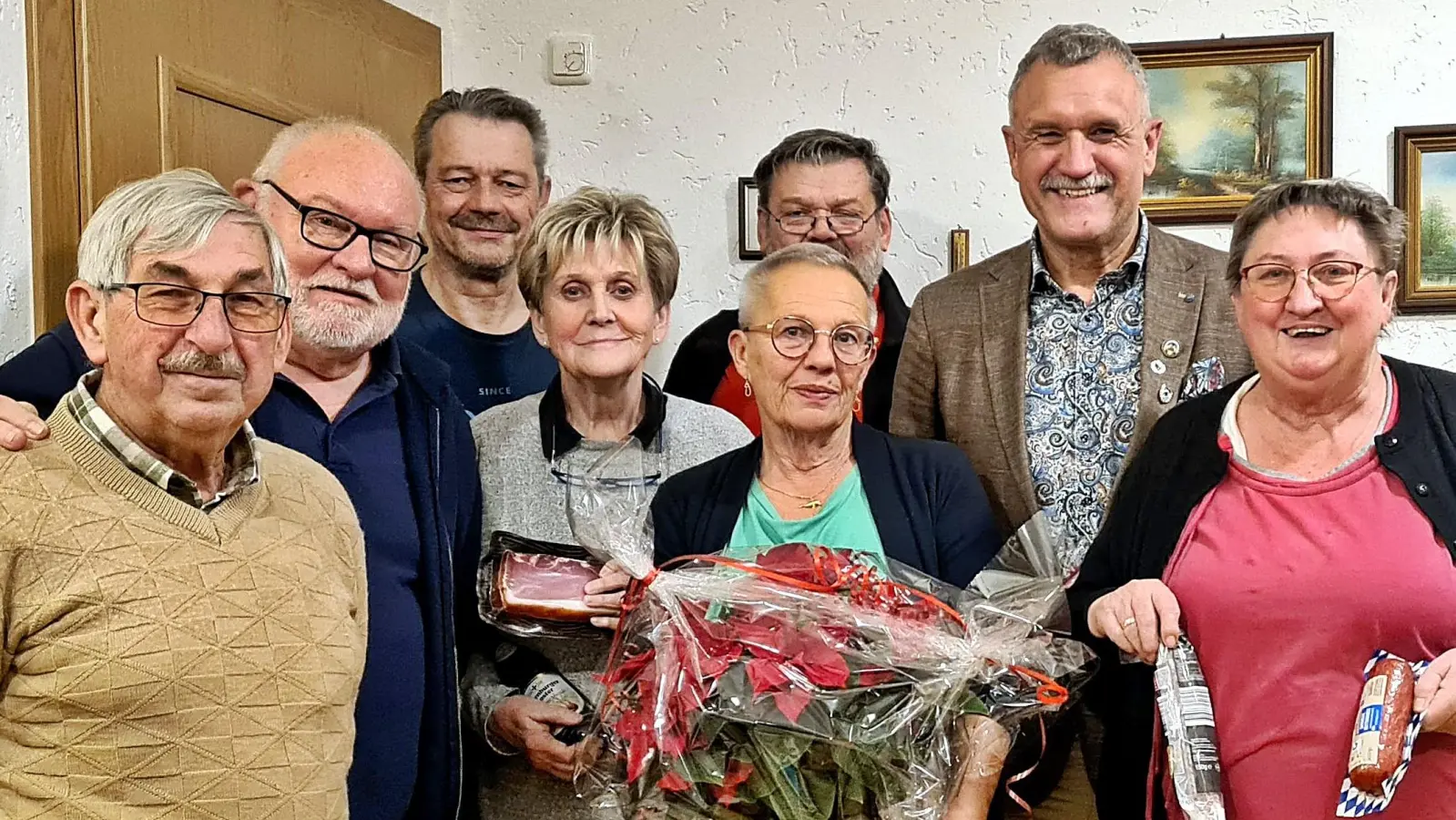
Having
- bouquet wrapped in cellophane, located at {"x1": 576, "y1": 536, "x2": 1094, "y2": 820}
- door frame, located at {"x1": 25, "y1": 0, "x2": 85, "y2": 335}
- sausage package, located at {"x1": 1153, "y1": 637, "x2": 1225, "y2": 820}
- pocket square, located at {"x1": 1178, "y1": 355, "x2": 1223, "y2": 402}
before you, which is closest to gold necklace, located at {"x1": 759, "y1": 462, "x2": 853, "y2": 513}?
bouquet wrapped in cellophane, located at {"x1": 576, "y1": 536, "x2": 1094, "y2": 820}

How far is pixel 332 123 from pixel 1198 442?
1377 mm

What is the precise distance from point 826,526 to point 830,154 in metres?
1.08

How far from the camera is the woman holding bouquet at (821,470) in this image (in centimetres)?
181

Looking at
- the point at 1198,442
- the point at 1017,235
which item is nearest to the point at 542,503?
the point at 1198,442

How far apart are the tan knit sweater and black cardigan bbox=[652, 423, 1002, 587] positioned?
21.3 inches

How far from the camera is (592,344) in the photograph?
2057mm

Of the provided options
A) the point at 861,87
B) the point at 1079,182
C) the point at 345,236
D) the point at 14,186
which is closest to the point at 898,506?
the point at 1079,182

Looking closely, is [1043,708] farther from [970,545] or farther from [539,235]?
[539,235]

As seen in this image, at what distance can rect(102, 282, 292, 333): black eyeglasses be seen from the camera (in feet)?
4.60

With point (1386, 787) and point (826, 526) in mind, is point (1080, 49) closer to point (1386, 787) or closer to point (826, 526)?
point (826, 526)

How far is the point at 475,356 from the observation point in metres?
2.74

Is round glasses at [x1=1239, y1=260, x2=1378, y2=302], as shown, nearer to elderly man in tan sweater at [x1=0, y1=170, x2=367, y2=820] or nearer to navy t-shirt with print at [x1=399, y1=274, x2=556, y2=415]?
elderly man in tan sweater at [x1=0, y1=170, x2=367, y2=820]

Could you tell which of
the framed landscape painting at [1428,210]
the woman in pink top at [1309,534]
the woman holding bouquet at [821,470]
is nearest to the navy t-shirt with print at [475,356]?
the woman holding bouquet at [821,470]

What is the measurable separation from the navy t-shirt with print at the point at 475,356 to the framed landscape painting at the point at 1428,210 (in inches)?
77.2
